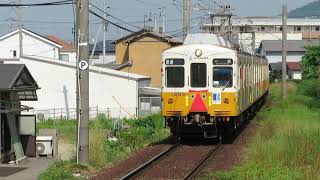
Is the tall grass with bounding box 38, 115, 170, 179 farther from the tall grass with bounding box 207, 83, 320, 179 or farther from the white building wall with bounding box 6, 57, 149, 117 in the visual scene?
the white building wall with bounding box 6, 57, 149, 117

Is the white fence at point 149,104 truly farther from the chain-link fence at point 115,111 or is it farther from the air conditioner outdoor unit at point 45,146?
the air conditioner outdoor unit at point 45,146

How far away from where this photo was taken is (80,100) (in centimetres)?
1452

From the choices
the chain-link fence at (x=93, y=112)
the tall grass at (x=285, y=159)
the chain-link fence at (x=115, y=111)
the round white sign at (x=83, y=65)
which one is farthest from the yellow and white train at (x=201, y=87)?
the chain-link fence at (x=93, y=112)

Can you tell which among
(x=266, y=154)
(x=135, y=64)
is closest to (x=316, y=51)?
(x=135, y=64)

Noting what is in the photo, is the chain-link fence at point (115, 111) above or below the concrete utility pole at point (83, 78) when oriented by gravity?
below

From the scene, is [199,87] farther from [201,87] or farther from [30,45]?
[30,45]

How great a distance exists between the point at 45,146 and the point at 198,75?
4925mm

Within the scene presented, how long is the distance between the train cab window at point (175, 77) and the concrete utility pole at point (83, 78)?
4.75 meters

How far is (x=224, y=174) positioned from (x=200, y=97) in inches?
254

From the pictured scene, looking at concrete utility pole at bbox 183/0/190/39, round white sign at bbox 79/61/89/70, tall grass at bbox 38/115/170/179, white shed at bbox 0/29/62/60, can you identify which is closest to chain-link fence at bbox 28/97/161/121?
tall grass at bbox 38/115/170/179

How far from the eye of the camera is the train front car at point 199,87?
1839 cm

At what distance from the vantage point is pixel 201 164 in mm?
14523

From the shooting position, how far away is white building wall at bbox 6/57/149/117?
3828cm

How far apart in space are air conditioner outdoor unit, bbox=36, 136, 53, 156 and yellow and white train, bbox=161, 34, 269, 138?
3520mm
